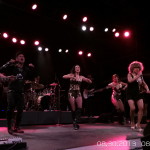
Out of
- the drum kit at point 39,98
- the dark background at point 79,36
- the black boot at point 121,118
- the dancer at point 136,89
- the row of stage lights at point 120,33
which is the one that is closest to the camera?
the dancer at point 136,89

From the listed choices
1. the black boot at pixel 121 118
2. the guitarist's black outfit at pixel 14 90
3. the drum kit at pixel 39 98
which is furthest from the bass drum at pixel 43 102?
the guitarist's black outfit at pixel 14 90

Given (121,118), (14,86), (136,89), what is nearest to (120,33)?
(121,118)

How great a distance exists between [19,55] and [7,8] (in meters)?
5.06

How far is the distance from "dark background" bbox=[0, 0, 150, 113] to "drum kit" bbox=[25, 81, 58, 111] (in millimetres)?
1456

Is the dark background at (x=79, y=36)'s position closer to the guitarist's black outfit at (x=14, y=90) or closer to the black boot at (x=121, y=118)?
the black boot at (x=121, y=118)

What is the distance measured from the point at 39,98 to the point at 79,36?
13.0ft

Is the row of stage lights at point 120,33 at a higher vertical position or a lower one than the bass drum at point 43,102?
higher

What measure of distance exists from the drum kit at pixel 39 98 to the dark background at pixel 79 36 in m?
1.46

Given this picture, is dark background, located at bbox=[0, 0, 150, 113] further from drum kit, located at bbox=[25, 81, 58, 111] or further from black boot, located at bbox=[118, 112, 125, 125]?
black boot, located at bbox=[118, 112, 125, 125]

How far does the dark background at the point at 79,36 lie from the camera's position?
404 inches

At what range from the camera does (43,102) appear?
11.2 meters

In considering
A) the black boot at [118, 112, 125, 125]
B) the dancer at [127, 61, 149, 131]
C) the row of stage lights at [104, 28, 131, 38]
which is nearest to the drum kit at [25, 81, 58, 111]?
the black boot at [118, 112, 125, 125]

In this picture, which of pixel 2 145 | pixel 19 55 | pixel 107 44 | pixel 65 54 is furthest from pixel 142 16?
pixel 2 145

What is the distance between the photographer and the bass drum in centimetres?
1098
